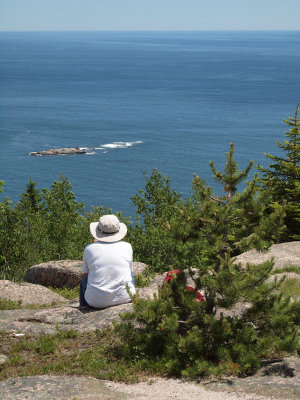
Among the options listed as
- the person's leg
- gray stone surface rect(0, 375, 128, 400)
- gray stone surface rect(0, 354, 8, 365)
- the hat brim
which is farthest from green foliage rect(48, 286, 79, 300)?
gray stone surface rect(0, 375, 128, 400)

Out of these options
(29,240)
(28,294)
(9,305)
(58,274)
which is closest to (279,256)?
(58,274)

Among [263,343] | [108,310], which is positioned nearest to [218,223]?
[263,343]

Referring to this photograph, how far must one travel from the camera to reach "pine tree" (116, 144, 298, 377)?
854 centimetres

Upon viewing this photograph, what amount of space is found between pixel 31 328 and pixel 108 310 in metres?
1.51

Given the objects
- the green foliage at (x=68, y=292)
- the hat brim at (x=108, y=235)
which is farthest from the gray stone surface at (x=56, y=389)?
the green foliage at (x=68, y=292)

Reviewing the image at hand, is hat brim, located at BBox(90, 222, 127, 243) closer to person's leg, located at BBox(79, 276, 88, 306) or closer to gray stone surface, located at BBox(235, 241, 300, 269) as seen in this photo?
person's leg, located at BBox(79, 276, 88, 306)

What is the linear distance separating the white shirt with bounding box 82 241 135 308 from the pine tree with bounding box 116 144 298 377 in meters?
1.16

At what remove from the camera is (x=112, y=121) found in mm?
144750

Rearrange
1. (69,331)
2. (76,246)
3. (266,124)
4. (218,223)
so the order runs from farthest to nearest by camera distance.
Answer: (266,124) < (76,246) < (69,331) < (218,223)

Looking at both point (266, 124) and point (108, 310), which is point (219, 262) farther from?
point (266, 124)

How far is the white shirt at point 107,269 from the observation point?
10164mm

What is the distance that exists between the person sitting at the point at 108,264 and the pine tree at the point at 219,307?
116cm

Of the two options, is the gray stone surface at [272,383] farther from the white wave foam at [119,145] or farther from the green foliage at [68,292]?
the white wave foam at [119,145]

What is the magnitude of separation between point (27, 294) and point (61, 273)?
3.67m
